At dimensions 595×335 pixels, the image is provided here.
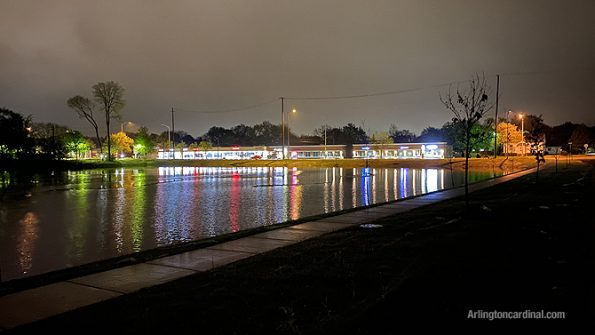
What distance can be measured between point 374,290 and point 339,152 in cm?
10444

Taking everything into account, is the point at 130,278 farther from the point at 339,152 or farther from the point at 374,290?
the point at 339,152

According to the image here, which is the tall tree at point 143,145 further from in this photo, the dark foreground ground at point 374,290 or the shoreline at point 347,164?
the dark foreground ground at point 374,290

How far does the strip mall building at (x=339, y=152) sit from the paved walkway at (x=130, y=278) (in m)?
82.0

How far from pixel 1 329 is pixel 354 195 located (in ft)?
63.5

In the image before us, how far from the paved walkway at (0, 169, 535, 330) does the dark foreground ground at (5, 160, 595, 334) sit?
46cm

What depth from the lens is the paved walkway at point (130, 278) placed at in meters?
6.00

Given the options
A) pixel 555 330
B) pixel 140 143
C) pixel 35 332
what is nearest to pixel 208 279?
pixel 35 332

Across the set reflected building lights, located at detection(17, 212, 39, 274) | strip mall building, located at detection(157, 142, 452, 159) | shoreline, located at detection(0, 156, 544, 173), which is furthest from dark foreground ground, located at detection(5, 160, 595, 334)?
strip mall building, located at detection(157, 142, 452, 159)

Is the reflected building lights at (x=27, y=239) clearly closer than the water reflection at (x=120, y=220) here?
Yes

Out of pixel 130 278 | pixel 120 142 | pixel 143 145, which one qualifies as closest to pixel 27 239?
pixel 130 278

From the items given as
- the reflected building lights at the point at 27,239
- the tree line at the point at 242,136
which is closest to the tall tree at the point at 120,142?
the tree line at the point at 242,136

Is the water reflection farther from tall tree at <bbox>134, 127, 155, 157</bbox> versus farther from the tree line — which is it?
tall tree at <bbox>134, 127, 155, 157</bbox>

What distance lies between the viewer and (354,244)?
9398 mm

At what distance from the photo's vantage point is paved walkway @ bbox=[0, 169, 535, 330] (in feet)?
19.7
